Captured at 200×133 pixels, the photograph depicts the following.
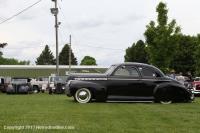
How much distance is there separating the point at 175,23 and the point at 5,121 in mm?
36906

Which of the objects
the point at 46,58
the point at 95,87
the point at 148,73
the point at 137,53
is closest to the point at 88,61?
the point at 46,58

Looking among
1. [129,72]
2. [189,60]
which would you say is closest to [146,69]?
[129,72]

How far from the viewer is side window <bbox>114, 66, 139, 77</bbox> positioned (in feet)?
73.0

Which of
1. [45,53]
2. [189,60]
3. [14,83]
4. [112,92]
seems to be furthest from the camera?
[45,53]

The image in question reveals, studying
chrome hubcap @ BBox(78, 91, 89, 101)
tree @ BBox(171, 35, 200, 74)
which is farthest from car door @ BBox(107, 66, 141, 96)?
tree @ BBox(171, 35, 200, 74)

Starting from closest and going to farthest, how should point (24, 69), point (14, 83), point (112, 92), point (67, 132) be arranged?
1. point (67, 132)
2. point (112, 92)
3. point (14, 83)
4. point (24, 69)

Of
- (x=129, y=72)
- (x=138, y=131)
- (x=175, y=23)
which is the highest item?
(x=175, y=23)

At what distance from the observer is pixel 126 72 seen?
2234 cm

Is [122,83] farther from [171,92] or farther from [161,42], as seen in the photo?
[161,42]

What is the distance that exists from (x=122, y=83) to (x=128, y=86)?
26cm

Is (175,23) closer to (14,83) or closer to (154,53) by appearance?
(154,53)

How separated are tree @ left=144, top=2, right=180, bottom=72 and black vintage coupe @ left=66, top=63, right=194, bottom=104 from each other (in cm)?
2478

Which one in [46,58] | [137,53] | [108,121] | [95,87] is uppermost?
[46,58]

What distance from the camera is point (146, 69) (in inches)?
886
